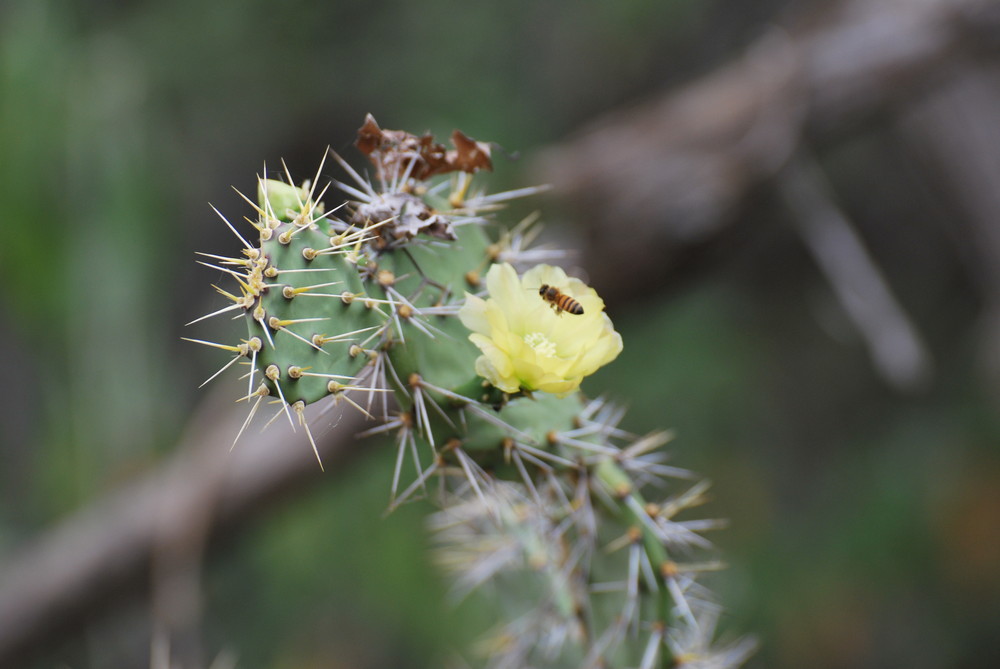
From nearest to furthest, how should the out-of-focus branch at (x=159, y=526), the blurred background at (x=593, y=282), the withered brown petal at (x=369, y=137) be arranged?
the withered brown petal at (x=369, y=137) < the out-of-focus branch at (x=159, y=526) < the blurred background at (x=593, y=282)

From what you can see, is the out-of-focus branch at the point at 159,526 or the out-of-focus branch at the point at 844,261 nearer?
the out-of-focus branch at the point at 159,526

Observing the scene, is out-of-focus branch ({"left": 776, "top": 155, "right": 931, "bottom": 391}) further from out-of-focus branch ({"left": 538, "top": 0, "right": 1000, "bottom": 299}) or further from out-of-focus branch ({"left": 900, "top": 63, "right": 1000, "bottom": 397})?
out-of-focus branch ({"left": 900, "top": 63, "right": 1000, "bottom": 397})

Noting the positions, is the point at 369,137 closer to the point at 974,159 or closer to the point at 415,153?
the point at 415,153

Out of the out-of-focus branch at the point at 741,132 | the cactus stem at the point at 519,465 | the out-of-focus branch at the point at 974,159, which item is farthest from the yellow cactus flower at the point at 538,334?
the out-of-focus branch at the point at 974,159

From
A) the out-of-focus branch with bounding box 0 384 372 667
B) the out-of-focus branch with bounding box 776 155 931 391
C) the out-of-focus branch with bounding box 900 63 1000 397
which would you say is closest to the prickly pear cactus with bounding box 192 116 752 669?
the out-of-focus branch with bounding box 0 384 372 667

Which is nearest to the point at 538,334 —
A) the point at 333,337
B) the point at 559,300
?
the point at 559,300

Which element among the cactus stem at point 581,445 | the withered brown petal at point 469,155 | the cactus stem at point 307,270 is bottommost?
the cactus stem at point 581,445

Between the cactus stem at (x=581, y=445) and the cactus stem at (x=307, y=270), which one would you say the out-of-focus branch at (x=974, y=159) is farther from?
the cactus stem at (x=307, y=270)

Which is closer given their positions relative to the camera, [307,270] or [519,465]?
[307,270]
